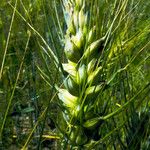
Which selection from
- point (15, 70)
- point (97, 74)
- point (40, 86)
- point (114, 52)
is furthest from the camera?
point (40, 86)

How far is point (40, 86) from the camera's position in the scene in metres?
1.21

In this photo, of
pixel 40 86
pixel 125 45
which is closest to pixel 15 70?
pixel 40 86

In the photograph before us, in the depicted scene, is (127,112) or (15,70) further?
(15,70)

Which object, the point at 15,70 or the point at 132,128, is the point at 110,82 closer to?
the point at 132,128

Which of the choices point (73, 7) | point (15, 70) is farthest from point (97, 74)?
point (15, 70)

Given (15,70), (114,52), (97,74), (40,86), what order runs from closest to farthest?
(97,74) → (114,52) → (15,70) → (40,86)

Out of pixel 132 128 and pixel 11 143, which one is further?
pixel 11 143

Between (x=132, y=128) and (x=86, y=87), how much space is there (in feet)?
0.49

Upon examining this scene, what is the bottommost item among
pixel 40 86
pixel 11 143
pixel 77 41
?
pixel 11 143

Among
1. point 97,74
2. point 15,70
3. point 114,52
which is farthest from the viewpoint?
point 15,70

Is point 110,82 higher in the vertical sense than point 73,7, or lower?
lower

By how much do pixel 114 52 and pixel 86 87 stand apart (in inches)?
5.1

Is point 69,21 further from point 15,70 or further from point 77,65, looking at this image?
point 15,70

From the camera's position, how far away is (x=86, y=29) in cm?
75
